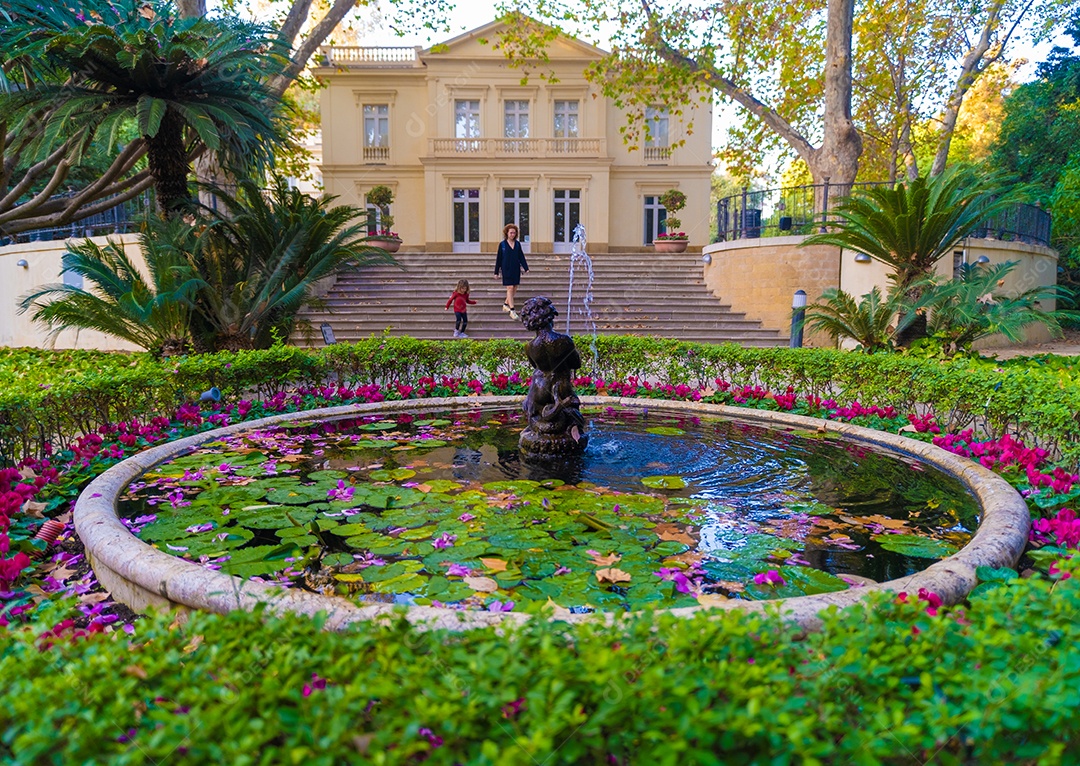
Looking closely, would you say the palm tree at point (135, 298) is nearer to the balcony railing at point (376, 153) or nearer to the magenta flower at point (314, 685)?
the magenta flower at point (314, 685)

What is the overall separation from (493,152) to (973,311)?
20.0 metres

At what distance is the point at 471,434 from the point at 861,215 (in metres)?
5.86

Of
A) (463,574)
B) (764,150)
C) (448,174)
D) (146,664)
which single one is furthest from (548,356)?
(448,174)

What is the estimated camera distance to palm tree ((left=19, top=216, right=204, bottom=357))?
7094mm

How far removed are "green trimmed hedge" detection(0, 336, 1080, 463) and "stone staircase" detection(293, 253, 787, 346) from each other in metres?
5.14

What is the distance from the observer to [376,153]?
25.7m

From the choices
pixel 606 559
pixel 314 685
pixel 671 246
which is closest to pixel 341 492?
pixel 606 559

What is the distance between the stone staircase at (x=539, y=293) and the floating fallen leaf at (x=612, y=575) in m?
10.3

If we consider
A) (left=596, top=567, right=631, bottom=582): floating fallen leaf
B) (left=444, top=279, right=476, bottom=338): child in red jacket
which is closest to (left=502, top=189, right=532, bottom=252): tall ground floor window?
(left=444, top=279, right=476, bottom=338): child in red jacket

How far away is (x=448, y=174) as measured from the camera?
24.7 meters

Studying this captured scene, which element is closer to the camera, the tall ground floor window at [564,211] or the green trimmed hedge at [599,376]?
the green trimmed hedge at [599,376]

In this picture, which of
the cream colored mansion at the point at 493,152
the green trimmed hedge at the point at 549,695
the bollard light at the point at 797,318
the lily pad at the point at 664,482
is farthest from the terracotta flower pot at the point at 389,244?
the green trimmed hedge at the point at 549,695

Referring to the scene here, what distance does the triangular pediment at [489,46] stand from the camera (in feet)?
78.5

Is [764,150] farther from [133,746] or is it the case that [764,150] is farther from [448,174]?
[133,746]
